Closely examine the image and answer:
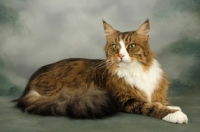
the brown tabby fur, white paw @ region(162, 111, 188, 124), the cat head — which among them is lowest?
white paw @ region(162, 111, 188, 124)

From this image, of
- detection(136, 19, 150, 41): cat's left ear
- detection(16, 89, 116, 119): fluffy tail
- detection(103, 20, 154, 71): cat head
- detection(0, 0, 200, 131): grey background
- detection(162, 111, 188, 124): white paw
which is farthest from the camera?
detection(0, 0, 200, 131): grey background

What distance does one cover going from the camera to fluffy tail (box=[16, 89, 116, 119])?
94.5 inches

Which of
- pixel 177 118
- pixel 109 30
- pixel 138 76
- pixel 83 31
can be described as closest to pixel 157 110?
pixel 177 118

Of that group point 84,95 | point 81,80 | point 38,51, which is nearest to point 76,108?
point 84,95

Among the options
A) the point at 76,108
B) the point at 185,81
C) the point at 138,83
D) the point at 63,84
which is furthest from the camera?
the point at 185,81

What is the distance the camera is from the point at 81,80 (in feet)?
9.41

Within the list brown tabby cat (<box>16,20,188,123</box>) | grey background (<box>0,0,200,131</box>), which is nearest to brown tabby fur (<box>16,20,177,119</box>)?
brown tabby cat (<box>16,20,188,123</box>)

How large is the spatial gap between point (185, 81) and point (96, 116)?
1.55m

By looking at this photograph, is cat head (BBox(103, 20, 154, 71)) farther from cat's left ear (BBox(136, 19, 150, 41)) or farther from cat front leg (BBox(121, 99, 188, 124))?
cat front leg (BBox(121, 99, 188, 124))

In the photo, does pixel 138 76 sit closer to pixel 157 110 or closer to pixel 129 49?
pixel 129 49

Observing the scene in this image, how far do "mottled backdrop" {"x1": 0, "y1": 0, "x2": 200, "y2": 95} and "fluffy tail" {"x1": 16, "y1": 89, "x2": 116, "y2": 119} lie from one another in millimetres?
1040

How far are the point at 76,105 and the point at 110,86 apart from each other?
415mm

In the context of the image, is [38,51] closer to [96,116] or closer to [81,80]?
[81,80]

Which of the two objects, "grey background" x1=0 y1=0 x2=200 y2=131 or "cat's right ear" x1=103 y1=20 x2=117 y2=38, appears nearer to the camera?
"cat's right ear" x1=103 y1=20 x2=117 y2=38
